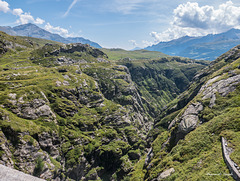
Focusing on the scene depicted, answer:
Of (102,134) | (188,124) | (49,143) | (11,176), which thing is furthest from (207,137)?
(102,134)

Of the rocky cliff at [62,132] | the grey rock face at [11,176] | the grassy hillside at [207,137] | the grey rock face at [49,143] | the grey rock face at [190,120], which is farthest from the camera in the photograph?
the grey rock face at [49,143]

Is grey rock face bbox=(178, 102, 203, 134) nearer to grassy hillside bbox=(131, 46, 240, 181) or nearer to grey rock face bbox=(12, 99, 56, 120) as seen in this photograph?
grassy hillside bbox=(131, 46, 240, 181)

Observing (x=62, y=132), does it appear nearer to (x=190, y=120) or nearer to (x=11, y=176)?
(x=11, y=176)

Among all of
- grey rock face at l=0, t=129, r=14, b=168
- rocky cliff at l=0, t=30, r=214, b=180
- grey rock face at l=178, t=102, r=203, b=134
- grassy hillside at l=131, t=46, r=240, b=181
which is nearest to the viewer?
grassy hillside at l=131, t=46, r=240, b=181

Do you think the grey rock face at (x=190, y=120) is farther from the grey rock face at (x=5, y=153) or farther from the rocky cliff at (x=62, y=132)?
the grey rock face at (x=5, y=153)

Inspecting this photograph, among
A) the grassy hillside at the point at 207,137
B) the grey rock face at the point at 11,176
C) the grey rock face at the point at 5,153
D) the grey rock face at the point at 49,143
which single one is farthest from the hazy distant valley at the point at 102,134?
the grey rock face at the point at 11,176

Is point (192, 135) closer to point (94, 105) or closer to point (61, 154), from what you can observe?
point (61, 154)

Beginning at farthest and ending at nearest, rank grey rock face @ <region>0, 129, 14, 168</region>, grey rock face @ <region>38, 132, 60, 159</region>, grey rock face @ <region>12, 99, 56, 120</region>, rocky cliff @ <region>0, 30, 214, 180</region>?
grey rock face @ <region>12, 99, 56, 120</region>
grey rock face @ <region>38, 132, 60, 159</region>
rocky cliff @ <region>0, 30, 214, 180</region>
grey rock face @ <region>0, 129, 14, 168</region>

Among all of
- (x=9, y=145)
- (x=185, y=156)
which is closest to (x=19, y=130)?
(x=9, y=145)

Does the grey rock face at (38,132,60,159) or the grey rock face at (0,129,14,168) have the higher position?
the grey rock face at (0,129,14,168)

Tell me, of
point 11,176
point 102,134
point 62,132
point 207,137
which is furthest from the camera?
point 102,134

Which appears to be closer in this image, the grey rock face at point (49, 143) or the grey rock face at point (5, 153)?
the grey rock face at point (5, 153)

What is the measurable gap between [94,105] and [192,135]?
158 m

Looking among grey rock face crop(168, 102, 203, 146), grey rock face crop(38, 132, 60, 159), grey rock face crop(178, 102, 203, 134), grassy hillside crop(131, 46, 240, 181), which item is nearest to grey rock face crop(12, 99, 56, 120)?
grey rock face crop(38, 132, 60, 159)
